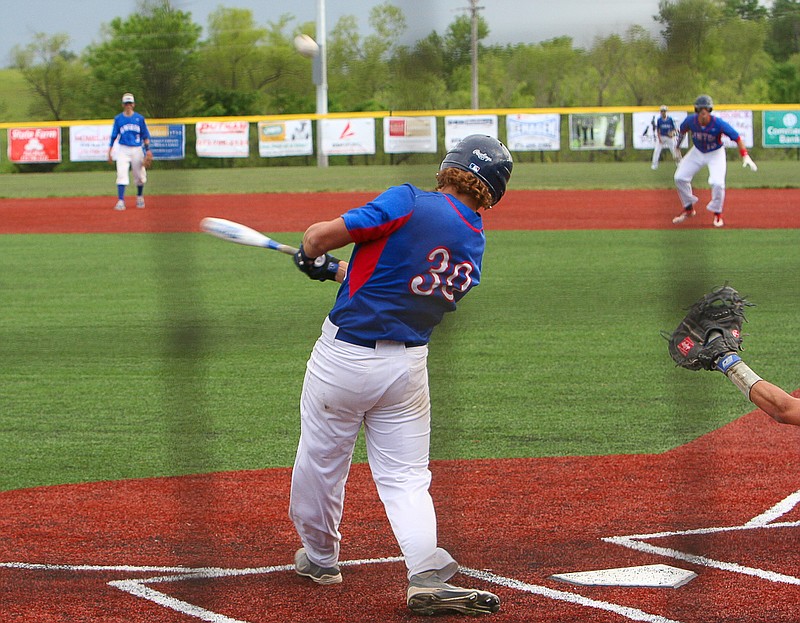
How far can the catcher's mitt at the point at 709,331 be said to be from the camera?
310cm

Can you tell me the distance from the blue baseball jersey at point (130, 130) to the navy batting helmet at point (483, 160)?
37.4ft

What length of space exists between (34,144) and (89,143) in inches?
44.0

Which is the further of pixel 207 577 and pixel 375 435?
pixel 207 577

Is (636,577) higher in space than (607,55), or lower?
lower

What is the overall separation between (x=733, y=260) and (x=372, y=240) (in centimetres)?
847

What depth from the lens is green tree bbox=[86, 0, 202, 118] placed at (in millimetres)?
4840

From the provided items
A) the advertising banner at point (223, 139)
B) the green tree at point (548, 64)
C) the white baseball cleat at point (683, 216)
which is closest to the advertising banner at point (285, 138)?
the advertising banner at point (223, 139)

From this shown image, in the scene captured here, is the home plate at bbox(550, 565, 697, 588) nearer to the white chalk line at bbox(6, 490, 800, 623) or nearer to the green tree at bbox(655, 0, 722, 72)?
the white chalk line at bbox(6, 490, 800, 623)

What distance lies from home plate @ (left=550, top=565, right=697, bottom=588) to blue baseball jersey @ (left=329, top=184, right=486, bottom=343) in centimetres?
88

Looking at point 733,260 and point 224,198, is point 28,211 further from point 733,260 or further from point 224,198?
point 733,260

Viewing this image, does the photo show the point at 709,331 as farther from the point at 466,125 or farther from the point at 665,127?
the point at 466,125

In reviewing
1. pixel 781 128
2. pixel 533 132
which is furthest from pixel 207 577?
pixel 781 128

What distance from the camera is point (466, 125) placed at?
2178 centimetres

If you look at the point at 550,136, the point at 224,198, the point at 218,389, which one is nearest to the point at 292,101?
the point at 224,198
